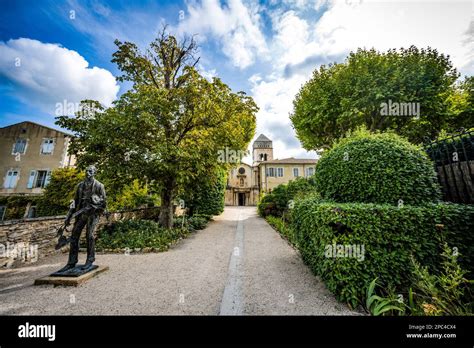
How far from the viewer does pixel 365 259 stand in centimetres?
313

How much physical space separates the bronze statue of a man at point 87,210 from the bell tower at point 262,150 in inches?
1571

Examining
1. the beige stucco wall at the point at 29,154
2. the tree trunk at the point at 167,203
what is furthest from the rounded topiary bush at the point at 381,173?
the beige stucco wall at the point at 29,154

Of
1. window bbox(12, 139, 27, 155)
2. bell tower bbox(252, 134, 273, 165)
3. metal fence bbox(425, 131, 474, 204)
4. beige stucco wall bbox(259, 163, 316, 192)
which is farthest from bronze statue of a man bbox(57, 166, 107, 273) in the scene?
bell tower bbox(252, 134, 273, 165)

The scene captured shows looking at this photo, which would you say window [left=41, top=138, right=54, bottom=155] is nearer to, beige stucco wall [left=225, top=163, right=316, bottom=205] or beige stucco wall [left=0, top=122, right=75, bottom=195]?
beige stucco wall [left=0, top=122, right=75, bottom=195]

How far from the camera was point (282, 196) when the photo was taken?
15195mm

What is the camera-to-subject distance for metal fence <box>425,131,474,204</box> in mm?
4027

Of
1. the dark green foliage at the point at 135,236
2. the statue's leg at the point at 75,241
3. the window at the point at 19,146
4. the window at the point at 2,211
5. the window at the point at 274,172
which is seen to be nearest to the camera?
the statue's leg at the point at 75,241

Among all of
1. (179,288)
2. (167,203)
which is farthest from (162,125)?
(179,288)

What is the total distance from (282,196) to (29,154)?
2612cm

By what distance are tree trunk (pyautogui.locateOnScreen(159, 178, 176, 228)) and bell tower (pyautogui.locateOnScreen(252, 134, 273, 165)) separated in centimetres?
3487

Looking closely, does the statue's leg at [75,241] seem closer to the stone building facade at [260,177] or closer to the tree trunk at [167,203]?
the tree trunk at [167,203]

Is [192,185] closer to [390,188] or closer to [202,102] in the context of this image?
[202,102]

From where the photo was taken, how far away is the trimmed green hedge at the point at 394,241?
3.10 meters

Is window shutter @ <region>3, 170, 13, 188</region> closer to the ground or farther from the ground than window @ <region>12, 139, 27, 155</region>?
closer to the ground
